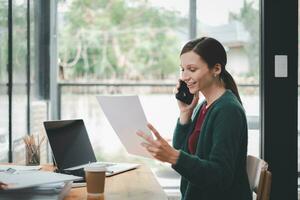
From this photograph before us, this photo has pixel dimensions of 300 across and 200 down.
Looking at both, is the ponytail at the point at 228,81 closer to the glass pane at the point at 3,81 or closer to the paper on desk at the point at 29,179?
the paper on desk at the point at 29,179

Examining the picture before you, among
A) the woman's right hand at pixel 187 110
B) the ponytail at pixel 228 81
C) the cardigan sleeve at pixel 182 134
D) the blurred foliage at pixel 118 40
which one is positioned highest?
the blurred foliage at pixel 118 40

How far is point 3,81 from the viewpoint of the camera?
266 cm

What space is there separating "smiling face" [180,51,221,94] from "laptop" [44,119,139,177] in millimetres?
509

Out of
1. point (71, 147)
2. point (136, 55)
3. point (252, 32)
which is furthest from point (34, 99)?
point (252, 32)

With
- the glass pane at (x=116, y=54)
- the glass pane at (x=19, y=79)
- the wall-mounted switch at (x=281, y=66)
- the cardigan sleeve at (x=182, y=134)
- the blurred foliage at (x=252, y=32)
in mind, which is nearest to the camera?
the cardigan sleeve at (x=182, y=134)

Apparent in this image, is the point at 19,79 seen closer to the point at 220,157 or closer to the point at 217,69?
the point at 217,69

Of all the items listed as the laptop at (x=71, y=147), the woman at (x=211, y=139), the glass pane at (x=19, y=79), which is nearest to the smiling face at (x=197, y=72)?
the woman at (x=211, y=139)

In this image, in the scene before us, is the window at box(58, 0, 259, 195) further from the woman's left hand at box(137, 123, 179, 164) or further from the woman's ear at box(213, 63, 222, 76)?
the woman's left hand at box(137, 123, 179, 164)

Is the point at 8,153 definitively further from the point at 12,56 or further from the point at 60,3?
the point at 60,3

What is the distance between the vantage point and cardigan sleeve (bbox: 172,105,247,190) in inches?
65.8

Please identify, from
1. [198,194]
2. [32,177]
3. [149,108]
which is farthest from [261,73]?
[32,177]

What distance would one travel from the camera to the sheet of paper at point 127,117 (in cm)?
190

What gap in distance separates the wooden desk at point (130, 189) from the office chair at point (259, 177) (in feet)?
1.12

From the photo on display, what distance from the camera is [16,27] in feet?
9.50
